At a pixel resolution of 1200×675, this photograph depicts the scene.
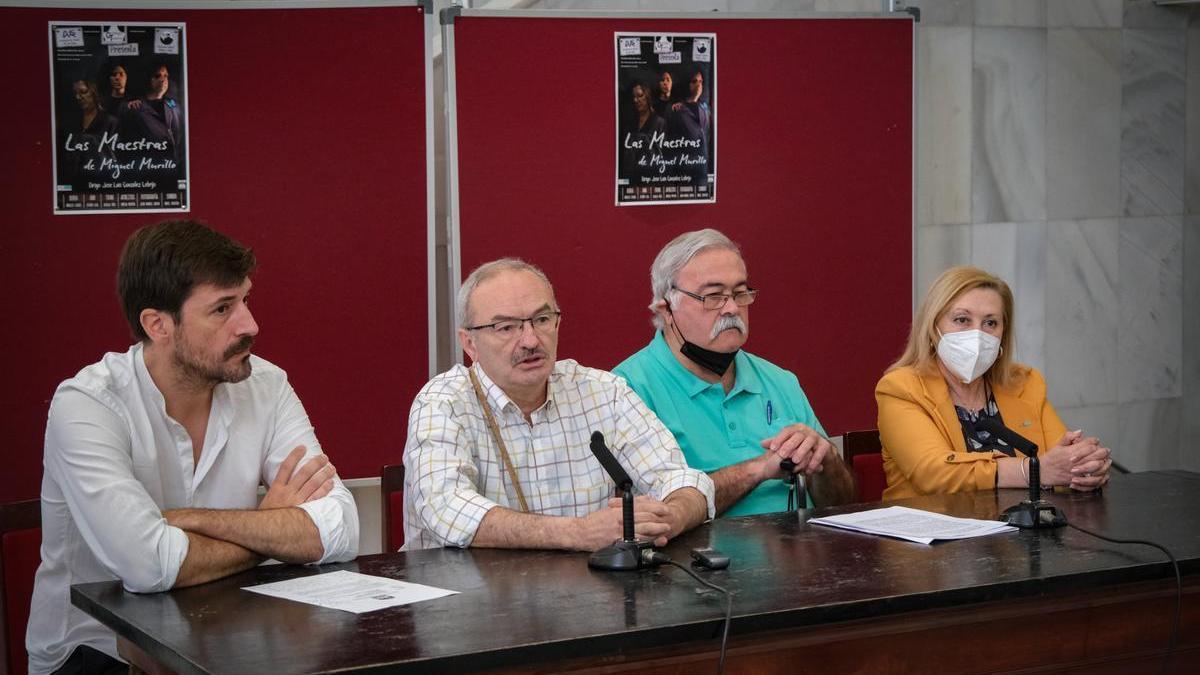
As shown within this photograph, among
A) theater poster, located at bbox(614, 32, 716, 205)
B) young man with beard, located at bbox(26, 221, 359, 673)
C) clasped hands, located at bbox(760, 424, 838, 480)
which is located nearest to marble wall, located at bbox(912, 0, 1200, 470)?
theater poster, located at bbox(614, 32, 716, 205)

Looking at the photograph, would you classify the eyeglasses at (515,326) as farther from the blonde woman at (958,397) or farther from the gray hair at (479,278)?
the blonde woman at (958,397)

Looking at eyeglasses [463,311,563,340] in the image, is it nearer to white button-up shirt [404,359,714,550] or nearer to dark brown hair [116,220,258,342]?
white button-up shirt [404,359,714,550]

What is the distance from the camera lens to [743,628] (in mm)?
2303

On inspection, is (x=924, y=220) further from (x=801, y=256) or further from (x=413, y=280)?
(x=413, y=280)

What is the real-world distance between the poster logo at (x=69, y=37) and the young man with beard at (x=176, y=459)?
135 cm

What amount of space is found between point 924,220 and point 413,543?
287 centimetres

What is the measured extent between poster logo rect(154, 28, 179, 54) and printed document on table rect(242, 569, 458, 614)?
80.5 inches

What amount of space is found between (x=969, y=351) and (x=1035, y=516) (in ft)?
2.96

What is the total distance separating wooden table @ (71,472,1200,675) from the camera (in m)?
2.18

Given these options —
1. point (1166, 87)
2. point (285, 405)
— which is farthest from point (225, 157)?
point (1166, 87)

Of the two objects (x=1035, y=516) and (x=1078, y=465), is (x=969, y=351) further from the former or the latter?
(x=1035, y=516)

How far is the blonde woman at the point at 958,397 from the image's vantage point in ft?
12.0

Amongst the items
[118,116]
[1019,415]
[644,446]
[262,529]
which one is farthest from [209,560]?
[1019,415]

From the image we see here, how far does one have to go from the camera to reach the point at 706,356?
3.72m
